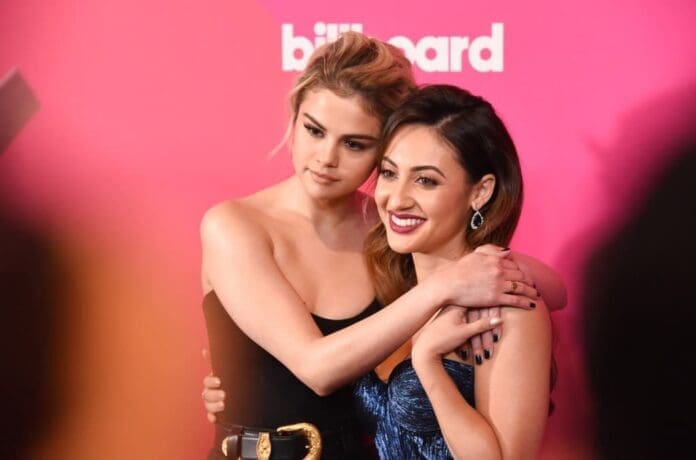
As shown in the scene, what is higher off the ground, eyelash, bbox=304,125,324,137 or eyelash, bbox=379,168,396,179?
eyelash, bbox=304,125,324,137

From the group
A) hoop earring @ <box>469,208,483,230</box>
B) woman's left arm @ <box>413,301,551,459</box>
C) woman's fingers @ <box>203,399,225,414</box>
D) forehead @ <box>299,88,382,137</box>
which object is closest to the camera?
woman's left arm @ <box>413,301,551,459</box>

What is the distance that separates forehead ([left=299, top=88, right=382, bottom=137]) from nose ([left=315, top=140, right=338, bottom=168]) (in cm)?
4

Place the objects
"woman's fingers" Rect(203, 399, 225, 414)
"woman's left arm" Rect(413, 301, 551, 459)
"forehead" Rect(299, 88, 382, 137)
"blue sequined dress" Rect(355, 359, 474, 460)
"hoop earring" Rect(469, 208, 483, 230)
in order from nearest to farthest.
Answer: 1. "woman's left arm" Rect(413, 301, 551, 459)
2. "blue sequined dress" Rect(355, 359, 474, 460)
3. "hoop earring" Rect(469, 208, 483, 230)
4. "forehead" Rect(299, 88, 382, 137)
5. "woman's fingers" Rect(203, 399, 225, 414)

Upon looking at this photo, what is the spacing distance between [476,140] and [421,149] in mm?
123

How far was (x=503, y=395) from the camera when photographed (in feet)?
6.50

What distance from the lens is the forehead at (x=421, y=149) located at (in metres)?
2.10

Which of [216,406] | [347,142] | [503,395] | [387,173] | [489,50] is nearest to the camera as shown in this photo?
[503,395]

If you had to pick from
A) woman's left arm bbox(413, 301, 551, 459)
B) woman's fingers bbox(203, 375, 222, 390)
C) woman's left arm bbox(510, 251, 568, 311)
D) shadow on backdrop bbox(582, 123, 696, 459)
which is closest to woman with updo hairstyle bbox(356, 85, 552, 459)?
woman's left arm bbox(413, 301, 551, 459)

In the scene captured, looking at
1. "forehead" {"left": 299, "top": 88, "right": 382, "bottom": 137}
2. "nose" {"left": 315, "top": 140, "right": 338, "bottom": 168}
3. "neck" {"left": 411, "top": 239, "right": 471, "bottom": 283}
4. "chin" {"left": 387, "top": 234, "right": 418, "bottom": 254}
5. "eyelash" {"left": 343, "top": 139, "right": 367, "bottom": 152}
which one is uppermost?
"forehead" {"left": 299, "top": 88, "right": 382, "bottom": 137}

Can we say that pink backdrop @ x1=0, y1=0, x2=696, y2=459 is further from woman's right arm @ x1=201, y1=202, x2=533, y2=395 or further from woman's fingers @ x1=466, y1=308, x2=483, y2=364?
woman's fingers @ x1=466, y1=308, x2=483, y2=364

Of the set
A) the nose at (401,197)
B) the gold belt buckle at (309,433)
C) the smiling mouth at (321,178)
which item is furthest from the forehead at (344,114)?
the gold belt buckle at (309,433)

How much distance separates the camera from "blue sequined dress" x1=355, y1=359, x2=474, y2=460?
206 cm

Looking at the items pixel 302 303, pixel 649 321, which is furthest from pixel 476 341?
pixel 649 321

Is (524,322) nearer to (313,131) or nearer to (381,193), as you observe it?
(381,193)
